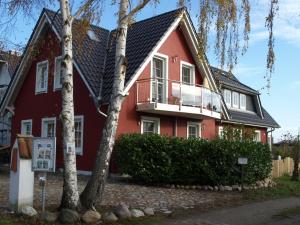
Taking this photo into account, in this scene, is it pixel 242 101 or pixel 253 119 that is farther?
pixel 242 101

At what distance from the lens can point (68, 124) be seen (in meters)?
10.9

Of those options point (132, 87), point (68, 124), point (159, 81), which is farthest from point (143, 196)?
point (159, 81)

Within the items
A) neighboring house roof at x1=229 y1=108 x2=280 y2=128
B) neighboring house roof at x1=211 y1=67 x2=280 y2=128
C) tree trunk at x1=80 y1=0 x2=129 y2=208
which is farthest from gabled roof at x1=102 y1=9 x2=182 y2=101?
neighboring house roof at x1=229 y1=108 x2=280 y2=128

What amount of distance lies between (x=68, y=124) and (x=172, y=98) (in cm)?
1159

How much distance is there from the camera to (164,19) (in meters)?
23.3

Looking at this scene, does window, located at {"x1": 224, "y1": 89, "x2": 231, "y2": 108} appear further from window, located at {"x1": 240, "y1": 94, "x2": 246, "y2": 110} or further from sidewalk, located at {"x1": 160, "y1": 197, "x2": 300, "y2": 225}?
sidewalk, located at {"x1": 160, "y1": 197, "x2": 300, "y2": 225}

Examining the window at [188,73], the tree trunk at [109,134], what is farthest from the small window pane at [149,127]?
the tree trunk at [109,134]

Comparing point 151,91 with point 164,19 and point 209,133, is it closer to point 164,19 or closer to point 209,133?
point 164,19

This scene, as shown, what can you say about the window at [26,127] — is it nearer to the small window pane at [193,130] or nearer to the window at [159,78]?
the window at [159,78]

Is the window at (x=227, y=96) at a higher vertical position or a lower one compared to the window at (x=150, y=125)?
higher

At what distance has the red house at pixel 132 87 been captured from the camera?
21.1m

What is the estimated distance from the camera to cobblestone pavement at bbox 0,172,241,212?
12.9 metres

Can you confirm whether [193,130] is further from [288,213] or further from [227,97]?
[288,213]

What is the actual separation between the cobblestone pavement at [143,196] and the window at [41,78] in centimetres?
786
